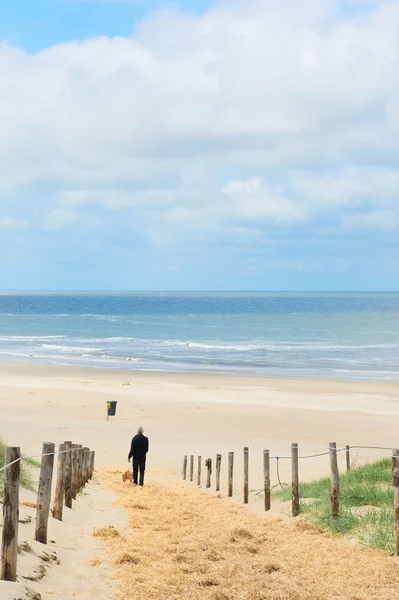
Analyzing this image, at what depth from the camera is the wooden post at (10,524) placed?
7508 mm

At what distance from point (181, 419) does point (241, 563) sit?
21851mm

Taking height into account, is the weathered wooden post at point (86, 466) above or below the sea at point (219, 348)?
below

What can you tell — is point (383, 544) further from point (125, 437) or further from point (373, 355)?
point (373, 355)

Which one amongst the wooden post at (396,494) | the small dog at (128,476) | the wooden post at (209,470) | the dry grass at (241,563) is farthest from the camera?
the wooden post at (209,470)

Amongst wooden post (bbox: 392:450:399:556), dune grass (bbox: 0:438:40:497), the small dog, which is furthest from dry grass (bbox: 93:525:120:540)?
the small dog

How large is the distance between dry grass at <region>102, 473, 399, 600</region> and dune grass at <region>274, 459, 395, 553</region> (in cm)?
38

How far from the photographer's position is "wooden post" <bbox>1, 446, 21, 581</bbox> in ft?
24.6

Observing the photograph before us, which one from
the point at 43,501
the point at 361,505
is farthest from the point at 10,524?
the point at 361,505

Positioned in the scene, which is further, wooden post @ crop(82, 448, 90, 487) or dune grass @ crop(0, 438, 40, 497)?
wooden post @ crop(82, 448, 90, 487)

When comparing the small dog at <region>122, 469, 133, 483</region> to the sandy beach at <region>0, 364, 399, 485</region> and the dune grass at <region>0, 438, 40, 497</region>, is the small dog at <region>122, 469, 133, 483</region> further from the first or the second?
the sandy beach at <region>0, 364, 399, 485</region>

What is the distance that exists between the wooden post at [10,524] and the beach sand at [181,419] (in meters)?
2.02

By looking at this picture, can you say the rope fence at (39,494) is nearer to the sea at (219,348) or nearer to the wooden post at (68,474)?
the wooden post at (68,474)

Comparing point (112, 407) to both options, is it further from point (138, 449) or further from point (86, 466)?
point (86, 466)

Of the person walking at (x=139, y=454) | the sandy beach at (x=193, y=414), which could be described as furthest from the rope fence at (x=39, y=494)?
the sandy beach at (x=193, y=414)
